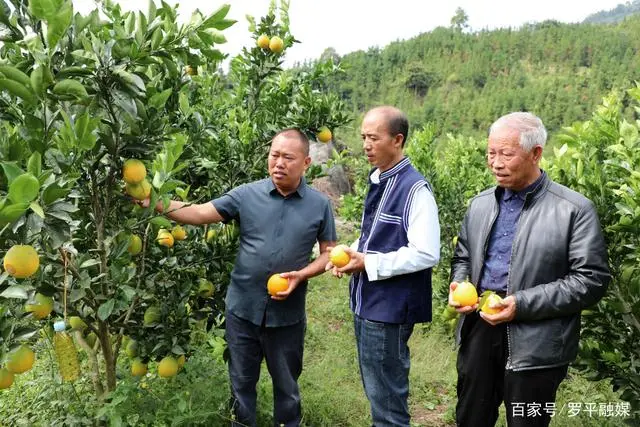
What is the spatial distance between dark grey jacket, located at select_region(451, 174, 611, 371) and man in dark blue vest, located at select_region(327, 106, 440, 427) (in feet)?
1.13

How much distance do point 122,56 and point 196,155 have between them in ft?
3.28

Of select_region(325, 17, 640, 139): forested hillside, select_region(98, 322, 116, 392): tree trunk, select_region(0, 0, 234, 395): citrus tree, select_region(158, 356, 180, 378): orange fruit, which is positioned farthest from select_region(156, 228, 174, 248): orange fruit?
select_region(325, 17, 640, 139): forested hillside

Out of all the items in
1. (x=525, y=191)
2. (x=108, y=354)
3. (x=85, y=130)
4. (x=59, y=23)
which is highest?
(x=59, y=23)

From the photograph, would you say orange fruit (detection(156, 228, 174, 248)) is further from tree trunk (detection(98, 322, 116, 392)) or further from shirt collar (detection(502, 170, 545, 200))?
shirt collar (detection(502, 170, 545, 200))

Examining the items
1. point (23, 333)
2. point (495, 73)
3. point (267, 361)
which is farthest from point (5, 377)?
point (495, 73)

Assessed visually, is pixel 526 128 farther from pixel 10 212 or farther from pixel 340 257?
pixel 10 212

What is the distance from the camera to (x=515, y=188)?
78.2 inches

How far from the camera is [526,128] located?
1.84m

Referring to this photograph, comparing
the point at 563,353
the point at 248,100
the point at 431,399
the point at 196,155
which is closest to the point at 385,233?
the point at 563,353

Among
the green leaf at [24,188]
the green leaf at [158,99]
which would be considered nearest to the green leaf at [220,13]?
the green leaf at [158,99]

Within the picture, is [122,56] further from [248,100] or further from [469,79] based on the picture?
[469,79]

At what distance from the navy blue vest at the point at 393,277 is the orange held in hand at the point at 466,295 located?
0.70ft

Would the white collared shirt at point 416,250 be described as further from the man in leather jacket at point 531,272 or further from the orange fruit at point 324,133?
the orange fruit at point 324,133

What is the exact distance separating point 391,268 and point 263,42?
1.85 metres
